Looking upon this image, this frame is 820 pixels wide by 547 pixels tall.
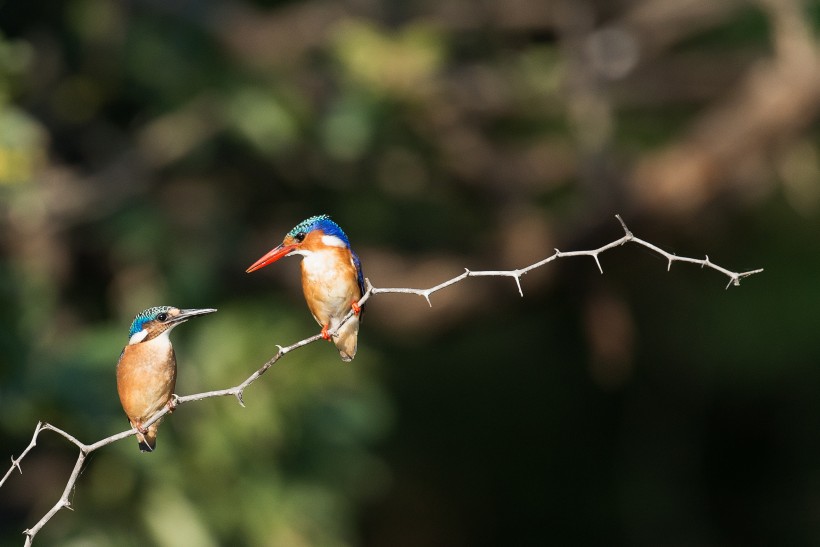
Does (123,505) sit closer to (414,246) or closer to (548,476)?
(414,246)

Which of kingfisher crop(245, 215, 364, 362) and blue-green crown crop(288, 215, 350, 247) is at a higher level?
blue-green crown crop(288, 215, 350, 247)

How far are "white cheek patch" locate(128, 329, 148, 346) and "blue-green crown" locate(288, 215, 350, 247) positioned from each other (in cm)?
17

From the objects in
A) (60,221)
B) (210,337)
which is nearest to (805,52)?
(210,337)

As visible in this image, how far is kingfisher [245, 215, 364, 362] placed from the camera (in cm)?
110

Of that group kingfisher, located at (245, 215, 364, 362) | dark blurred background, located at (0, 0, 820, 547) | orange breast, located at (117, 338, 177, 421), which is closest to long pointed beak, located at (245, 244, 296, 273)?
kingfisher, located at (245, 215, 364, 362)

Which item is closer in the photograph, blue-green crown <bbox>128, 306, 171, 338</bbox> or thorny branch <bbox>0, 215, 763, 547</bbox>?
thorny branch <bbox>0, 215, 763, 547</bbox>

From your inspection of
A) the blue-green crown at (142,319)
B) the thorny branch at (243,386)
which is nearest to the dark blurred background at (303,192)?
the blue-green crown at (142,319)

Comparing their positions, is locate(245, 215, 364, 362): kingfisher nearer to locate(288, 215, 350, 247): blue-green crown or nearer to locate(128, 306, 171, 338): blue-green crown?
locate(288, 215, 350, 247): blue-green crown

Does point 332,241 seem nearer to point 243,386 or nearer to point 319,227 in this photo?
point 319,227

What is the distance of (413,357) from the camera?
9070 mm

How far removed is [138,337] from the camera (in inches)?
43.1

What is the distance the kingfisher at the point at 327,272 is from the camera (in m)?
1.10

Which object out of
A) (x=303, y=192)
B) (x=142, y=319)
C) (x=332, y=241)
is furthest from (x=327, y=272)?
(x=303, y=192)

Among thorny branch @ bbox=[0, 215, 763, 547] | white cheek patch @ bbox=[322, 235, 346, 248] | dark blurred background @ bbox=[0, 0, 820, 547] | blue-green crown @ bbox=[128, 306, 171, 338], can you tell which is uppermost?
dark blurred background @ bbox=[0, 0, 820, 547]
